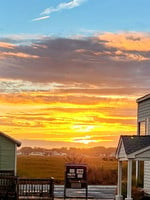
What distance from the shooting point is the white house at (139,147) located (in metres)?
28.1

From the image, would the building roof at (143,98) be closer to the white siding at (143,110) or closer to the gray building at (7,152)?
the white siding at (143,110)

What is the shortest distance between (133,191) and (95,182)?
1904cm

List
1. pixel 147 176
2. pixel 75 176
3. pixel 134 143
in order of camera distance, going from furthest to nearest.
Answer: pixel 75 176 < pixel 147 176 < pixel 134 143

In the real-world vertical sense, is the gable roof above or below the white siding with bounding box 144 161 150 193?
above

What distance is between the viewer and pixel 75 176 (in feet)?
111

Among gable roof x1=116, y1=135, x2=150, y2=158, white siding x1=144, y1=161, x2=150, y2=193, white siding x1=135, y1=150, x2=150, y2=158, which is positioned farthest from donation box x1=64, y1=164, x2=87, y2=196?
white siding x1=135, y1=150, x2=150, y2=158

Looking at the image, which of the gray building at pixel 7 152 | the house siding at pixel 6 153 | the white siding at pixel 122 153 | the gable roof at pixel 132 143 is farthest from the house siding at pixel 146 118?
the house siding at pixel 6 153

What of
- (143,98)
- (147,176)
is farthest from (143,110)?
(147,176)

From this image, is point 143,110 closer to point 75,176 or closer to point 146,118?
point 146,118

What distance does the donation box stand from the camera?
33688 millimetres

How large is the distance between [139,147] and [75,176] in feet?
20.2

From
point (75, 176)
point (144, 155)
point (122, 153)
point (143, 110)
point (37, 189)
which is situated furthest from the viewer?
point (143, 110)

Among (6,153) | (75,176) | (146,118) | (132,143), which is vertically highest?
(146,118)

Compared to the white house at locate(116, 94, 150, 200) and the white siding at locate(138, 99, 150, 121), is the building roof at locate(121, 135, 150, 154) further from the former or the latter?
the white siding at locate(138, 99, 150, 121)
